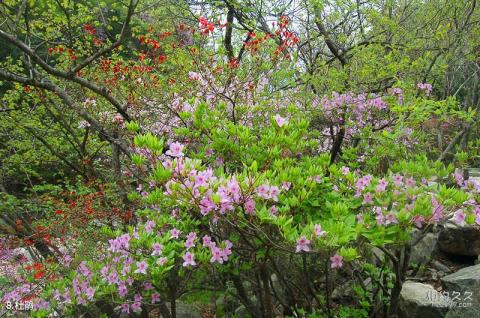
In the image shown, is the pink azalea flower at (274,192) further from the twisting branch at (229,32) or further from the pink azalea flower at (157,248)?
the twisting branch at (229,32)

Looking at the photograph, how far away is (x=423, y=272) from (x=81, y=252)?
4573 millimetres

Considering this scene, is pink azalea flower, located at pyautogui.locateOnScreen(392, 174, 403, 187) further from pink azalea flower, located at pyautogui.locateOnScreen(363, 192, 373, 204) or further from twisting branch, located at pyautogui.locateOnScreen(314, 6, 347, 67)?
twisting branch, located at pyautogui.locateOnScreen(314, 6, 347, 67)

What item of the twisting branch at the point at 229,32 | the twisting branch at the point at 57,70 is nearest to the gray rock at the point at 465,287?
the twisting branch at the point at 57,70

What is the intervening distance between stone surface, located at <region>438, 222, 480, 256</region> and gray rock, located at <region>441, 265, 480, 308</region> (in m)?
1.47

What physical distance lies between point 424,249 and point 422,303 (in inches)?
61.3

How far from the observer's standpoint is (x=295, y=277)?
14.1ft

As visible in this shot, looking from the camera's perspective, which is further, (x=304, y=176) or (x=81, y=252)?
(x=81, y=252)

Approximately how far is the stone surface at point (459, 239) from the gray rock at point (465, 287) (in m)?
1.47

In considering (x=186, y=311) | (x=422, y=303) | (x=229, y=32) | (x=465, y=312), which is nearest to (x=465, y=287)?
(x=465, y=312)

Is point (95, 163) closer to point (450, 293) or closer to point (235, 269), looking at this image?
point (235, 269)

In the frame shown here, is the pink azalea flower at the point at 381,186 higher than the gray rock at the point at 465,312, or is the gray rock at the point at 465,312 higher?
the pink azalea flower at the point at 381,186

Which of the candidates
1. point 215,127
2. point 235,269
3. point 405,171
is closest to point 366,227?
point 405,171

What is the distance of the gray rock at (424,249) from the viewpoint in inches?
222

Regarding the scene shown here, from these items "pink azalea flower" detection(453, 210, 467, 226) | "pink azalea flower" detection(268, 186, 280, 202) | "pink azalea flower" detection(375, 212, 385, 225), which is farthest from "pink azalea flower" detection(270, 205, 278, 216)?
"pink azalea flower" detection(453, 210, 467, 226)
